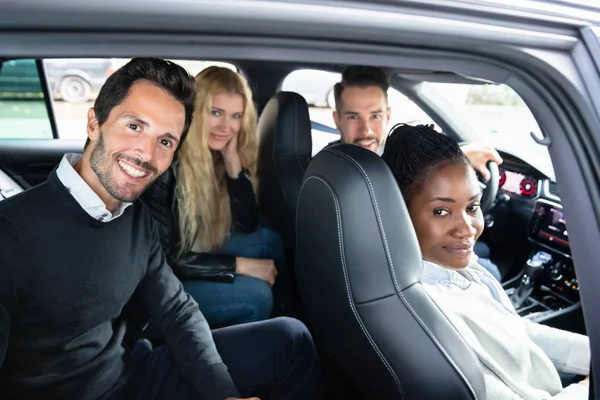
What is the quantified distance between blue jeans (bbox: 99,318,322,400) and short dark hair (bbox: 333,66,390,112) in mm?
1228

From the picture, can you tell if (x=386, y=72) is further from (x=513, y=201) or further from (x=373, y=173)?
(x=373, y=173)

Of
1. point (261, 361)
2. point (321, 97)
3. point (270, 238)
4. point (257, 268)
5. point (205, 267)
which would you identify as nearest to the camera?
point (261, 361)

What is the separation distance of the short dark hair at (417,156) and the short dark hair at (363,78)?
3.22ft

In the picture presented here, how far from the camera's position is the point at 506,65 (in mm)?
1080

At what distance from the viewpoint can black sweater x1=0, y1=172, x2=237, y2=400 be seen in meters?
1.20

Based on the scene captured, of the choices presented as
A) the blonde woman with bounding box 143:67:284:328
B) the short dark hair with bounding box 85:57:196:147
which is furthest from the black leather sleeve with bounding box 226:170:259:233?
the short dark hair with bounding box 85:57:196:147

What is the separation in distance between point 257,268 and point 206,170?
19.8 inches

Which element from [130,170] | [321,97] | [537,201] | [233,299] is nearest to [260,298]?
[233,299]

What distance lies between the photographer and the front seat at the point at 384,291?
107 centimetres

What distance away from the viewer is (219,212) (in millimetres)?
2260

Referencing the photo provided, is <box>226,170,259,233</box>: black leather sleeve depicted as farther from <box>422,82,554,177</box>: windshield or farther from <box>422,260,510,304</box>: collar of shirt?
<box>422,82,554,177</box>: windshield

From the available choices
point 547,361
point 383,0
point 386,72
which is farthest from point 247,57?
point 386,72

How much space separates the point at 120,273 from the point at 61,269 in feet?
0.62

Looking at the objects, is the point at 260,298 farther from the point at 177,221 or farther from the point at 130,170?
the point at 130,170
